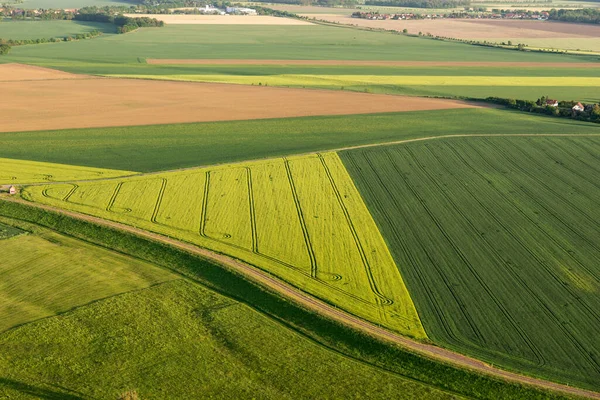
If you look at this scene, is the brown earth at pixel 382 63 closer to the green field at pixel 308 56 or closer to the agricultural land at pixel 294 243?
the green field at pixel 308 56

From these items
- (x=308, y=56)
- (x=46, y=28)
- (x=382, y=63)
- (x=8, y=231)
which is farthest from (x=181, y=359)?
(x=46, y=28)

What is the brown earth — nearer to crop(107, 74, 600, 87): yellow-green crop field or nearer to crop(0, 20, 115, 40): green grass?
crop(107, 74, 600, 87): yellow-green crop field

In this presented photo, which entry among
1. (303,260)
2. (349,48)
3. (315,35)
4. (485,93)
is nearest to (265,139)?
(303,260)

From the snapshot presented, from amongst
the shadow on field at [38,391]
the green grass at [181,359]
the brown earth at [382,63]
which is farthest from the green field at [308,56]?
the shadow on field at [38,391]

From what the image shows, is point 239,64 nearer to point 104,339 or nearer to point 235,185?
point 235,185

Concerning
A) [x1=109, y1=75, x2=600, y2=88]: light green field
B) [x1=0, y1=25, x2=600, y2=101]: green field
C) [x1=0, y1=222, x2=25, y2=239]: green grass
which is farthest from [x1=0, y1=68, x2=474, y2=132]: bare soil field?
[x1=0, y1=222, x2=25, y2=239]: green grass

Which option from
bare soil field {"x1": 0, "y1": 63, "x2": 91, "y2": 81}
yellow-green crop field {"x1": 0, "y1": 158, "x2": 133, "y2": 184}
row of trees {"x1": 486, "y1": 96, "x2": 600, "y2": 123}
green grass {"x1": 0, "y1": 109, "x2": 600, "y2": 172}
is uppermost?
bare soil field {"x1": 0, "y1": 63, "x2": 91, "y2": 81}

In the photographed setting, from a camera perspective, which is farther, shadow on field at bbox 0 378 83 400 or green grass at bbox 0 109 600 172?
green grass at bbox 0 109 600 172
